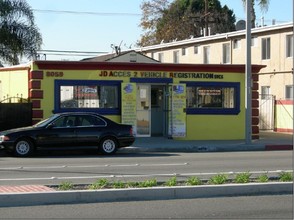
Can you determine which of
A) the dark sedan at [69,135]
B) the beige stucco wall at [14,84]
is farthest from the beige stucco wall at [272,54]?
the dark sedan at [69,135]

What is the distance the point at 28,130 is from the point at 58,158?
1.38m

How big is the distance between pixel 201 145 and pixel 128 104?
372 centimetres

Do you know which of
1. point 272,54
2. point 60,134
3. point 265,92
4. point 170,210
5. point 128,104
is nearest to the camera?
point 170,210

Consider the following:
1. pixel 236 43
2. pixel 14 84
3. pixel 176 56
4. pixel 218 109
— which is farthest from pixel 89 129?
pixel 176 56

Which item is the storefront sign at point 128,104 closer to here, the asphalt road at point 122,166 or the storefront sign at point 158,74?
the storefront sign at point 158,74

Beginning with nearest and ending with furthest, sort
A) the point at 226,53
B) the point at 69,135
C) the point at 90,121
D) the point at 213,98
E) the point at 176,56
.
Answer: the point at 69,135 < the point at 90,121 < the point at 213,98 < the point at 226,53 < the point at 176,56

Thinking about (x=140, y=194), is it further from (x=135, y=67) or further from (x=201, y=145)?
(x=135, y=67)

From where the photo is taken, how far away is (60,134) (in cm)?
1964

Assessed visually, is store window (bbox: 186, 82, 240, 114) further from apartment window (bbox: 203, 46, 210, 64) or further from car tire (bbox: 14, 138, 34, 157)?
apartment window (bbox: 203, 46, 210, 64)

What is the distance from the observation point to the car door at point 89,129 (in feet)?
65.4

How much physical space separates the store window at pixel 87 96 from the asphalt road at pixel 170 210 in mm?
14964

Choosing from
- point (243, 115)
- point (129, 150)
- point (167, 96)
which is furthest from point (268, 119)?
point (129, 150)

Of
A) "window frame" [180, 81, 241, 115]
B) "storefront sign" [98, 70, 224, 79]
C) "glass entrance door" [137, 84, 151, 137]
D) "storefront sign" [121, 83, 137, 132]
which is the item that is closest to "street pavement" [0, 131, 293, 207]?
"storefront sign" [121, 83, 137, 132]

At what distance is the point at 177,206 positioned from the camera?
9461mm
